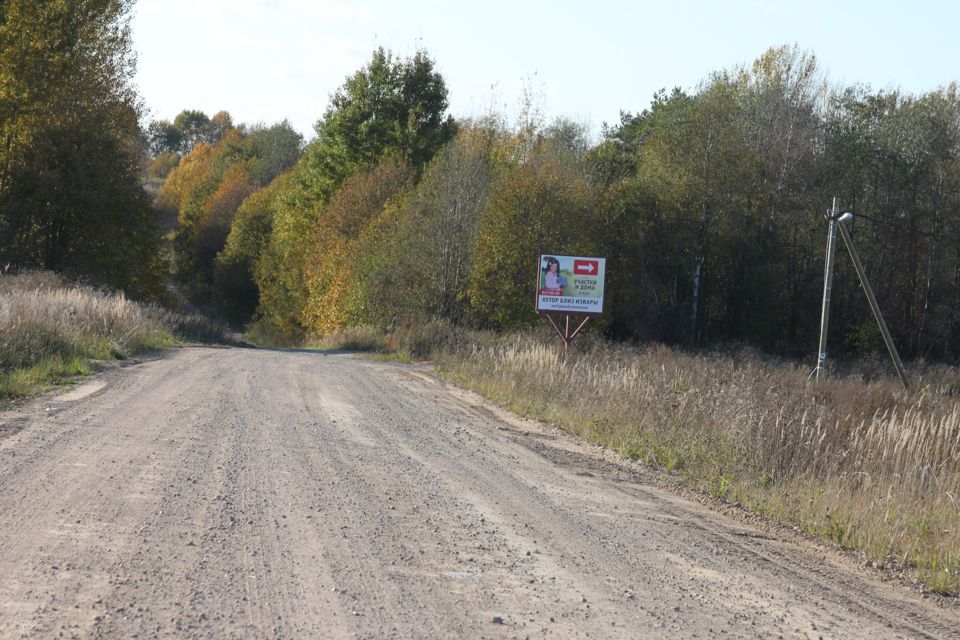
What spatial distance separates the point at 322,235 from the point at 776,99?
26.7m

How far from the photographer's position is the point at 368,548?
6.62 m

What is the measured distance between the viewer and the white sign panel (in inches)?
912

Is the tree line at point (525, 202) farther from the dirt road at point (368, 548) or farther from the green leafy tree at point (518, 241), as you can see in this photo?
the dirt road at point (368, 548)

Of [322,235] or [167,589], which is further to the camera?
[322,235]

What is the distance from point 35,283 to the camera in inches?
1076

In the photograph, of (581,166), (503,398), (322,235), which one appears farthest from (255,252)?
(503,398)

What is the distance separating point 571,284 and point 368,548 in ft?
56.1

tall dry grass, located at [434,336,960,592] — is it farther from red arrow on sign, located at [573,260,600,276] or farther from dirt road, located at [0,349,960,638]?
red arrow on sign, located at [573,260,600,276]

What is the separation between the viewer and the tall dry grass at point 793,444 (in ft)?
27.5

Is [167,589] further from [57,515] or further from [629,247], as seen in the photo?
[629,247]

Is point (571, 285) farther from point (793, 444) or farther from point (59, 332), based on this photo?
point (793, 444)

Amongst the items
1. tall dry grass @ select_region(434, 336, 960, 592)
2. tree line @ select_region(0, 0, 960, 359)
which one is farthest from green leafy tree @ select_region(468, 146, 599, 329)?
tall dry grass @ select_region(434, 336, 960, 592)

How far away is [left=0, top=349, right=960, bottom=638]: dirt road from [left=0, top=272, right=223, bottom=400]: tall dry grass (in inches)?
A: 165

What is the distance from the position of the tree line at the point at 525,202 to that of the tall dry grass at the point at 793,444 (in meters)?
20.7
